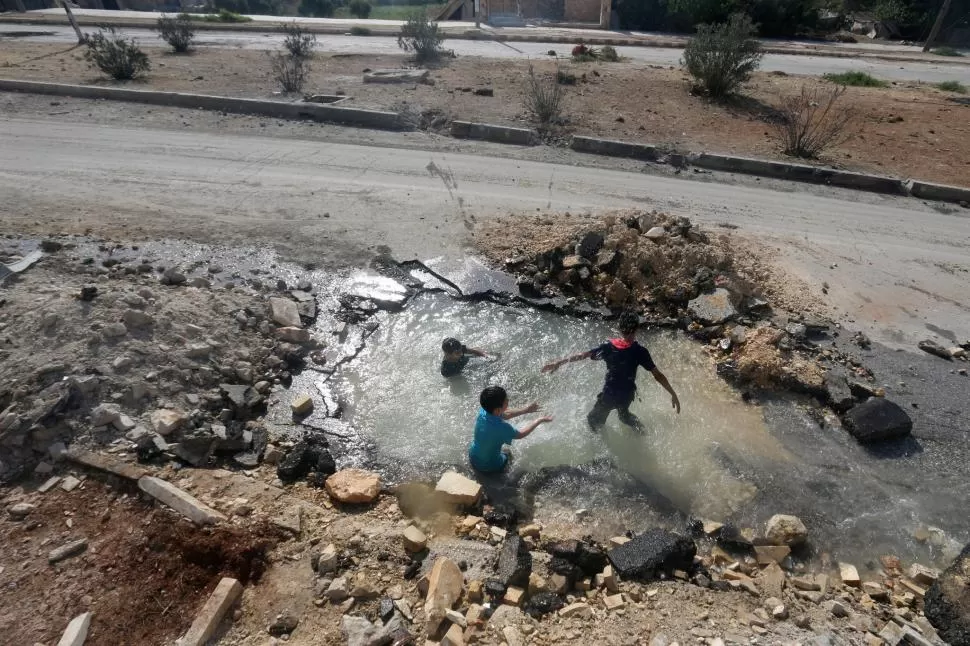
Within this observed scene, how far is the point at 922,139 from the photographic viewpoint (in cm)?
1238

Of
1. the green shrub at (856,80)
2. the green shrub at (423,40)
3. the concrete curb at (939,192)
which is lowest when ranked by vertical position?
the concrete curb at (939,192)

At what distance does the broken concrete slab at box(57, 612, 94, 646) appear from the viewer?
319 cm

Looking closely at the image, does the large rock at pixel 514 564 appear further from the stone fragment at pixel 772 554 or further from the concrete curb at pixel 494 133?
the concrete curb at pixel 494 133

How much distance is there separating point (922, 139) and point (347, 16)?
40.3m

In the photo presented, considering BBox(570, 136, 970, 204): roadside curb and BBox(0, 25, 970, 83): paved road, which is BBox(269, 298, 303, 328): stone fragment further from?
BBox(0, 25, 970, 83): paved road

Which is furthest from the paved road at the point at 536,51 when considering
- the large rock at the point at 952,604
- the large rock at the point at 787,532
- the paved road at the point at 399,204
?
the large rock at the point at 952,604

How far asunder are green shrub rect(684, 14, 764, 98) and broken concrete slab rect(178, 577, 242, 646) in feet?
52.2

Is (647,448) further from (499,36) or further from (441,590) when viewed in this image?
(499,36)

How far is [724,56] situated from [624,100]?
9.02 ft

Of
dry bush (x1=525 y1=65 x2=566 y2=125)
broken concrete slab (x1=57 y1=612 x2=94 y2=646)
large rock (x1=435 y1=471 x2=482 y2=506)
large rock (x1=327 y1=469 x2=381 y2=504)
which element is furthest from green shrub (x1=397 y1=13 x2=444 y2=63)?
broken concrete slab (x1=57 y1=612 x2=94 y2=646)

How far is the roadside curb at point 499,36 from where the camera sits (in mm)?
22812

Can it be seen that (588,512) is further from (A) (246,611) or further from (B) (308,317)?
(B) (308,317)

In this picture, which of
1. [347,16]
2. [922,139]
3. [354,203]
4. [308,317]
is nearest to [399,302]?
[308,317]

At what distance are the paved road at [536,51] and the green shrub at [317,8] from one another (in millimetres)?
18507
